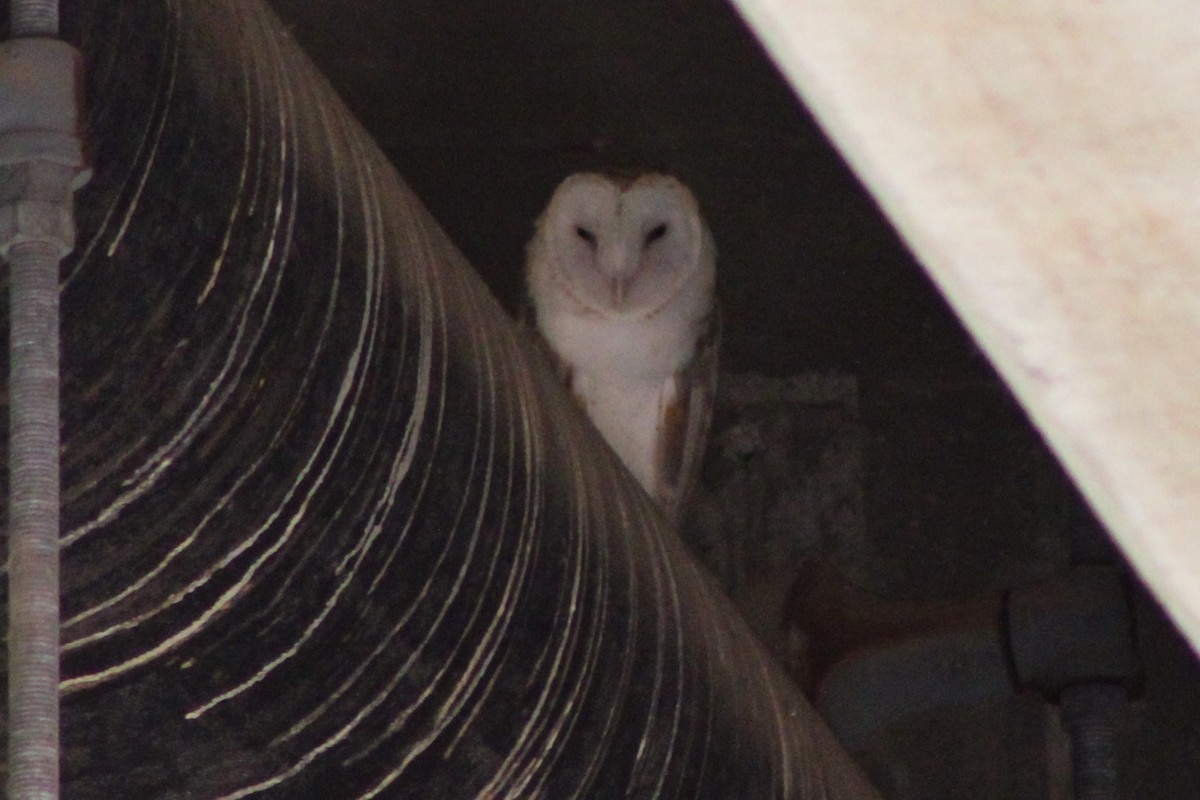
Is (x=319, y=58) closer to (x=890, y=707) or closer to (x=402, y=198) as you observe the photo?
(x=890, y=707)

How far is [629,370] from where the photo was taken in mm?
3072

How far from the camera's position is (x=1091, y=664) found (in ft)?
8.25

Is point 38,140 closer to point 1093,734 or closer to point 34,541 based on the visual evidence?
point 34,541

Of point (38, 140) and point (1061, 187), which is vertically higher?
point (38, 140)

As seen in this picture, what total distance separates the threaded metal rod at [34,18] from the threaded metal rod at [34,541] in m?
0.12

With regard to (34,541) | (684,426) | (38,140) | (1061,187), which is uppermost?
(684,426)

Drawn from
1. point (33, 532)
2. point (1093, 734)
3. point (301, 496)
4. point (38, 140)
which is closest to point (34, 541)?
point (33, 532)

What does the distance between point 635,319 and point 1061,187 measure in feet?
6.18

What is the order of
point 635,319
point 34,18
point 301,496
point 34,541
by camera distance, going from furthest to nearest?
point 635,319
point 301,496
point 34,18
point 34,541

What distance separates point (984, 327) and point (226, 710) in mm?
554

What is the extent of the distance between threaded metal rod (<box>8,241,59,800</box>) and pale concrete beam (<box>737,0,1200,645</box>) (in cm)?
36

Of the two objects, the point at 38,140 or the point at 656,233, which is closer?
the point at 38,140

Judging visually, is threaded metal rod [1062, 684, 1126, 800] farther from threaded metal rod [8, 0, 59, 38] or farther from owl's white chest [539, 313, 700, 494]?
threaded metal rod [8, 0, 59, 38]

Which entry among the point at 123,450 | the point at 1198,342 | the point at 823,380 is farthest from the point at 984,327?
the point at 823,380
